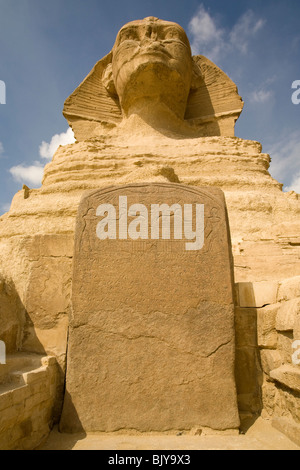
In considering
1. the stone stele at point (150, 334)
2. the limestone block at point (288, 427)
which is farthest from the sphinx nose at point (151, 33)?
the limestone block at point (288, 427)

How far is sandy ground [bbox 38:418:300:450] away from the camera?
2.13m

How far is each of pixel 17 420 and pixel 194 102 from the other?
25.0 ft

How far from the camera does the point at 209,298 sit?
2549 millimetres

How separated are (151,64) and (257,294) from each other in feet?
17.5

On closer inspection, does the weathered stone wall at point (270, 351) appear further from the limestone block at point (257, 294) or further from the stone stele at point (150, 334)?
the stone stele at point (150, 334)

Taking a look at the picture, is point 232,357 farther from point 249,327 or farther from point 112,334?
point 112,334

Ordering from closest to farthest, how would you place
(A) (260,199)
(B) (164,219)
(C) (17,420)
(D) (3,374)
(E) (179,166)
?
(C) (17,420) < (D) (3,374) < (B) (164,219) < (A) (260,199) < (E) (179,166)

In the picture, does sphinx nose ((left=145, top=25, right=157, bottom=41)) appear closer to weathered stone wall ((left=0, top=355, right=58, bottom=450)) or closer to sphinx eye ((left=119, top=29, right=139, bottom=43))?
sphinx eye ((left=119, top=29, right=139, bottom=43))

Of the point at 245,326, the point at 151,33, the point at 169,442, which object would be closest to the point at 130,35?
the point at 151,33

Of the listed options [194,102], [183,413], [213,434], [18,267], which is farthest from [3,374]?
[194,102]

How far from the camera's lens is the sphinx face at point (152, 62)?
21.9 ft

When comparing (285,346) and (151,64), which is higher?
(151,64)

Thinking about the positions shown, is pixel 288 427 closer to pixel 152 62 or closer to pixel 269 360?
pixel 269 360

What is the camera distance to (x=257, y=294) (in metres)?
2.92
